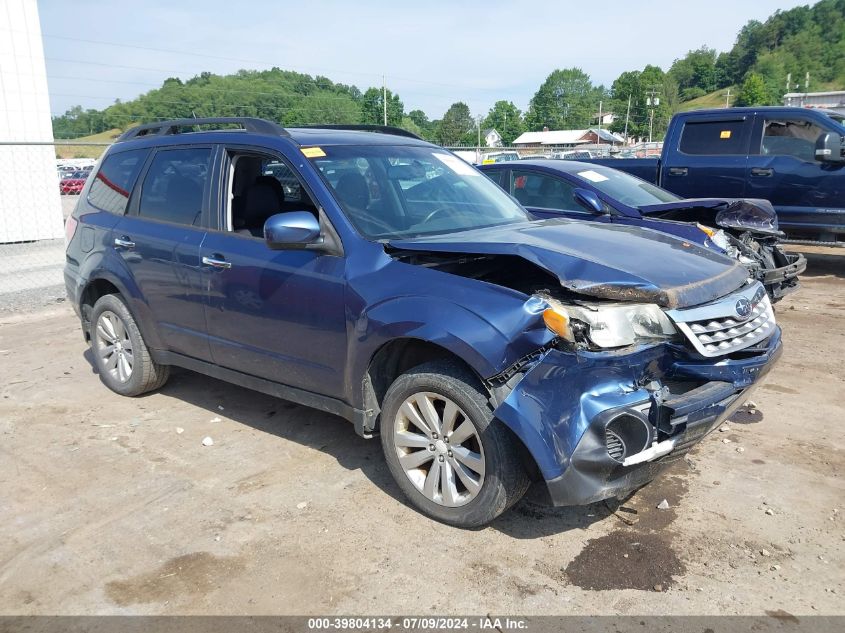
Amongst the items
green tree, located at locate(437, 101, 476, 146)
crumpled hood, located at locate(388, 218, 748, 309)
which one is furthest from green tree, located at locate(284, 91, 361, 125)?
crumpled hood, located at locate(388, 218, 748, 309)

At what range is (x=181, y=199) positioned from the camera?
15.6 feet

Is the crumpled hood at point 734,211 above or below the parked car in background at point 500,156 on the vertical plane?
above

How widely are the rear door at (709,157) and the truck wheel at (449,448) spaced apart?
784 centimetres

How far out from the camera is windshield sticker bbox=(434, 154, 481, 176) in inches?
190

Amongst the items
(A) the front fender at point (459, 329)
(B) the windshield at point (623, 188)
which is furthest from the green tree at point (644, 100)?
(A) the front fender at point (459, 329)

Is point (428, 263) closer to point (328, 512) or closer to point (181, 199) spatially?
point (328, 512)

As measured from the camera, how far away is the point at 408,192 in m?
4.35

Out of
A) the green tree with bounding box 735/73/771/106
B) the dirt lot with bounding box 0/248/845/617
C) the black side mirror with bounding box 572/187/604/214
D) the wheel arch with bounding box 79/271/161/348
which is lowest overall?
the dirt lot with bounding box 0/248/845/617

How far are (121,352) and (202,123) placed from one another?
1.85 meters

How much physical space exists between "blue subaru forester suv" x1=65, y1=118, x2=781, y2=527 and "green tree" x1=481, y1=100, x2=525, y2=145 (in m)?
130

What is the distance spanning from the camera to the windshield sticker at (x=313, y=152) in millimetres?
4129

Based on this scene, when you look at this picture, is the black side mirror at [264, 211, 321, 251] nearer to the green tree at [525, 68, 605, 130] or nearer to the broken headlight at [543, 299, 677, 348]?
the broken headlight at [543, 299, 677, 348]

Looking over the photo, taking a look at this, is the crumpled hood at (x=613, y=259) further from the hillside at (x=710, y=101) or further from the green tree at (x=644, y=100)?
the hillside at (x=710, y=101)

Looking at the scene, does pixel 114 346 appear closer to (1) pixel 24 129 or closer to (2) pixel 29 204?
(2) pixel 29 204
